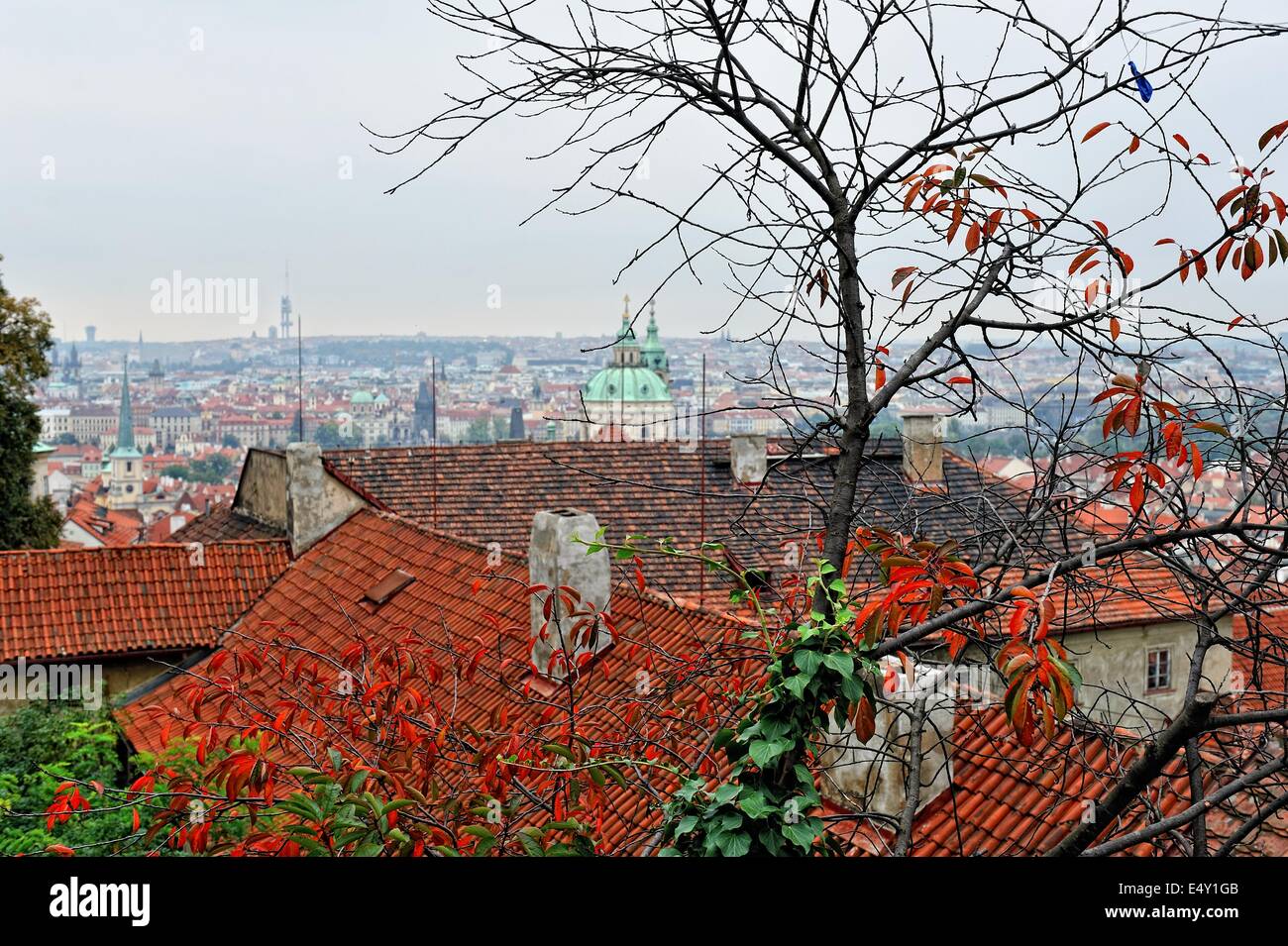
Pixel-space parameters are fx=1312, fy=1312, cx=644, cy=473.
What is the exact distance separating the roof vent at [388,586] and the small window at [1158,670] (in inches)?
388

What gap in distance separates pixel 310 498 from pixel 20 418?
578 inches

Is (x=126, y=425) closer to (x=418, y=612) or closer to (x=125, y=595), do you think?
(x=125, y=595)

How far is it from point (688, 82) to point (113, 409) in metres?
141

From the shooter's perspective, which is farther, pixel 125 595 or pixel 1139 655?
pixel 125 595

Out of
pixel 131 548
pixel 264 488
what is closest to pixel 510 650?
pixel 131 548

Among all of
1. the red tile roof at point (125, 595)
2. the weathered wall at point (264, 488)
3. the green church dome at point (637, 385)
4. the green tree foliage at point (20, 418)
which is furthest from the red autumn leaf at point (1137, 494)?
the green church dome at point (637, 385)

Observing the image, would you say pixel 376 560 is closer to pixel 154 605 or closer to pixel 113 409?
pixel 154 605

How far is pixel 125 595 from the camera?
1803 cm

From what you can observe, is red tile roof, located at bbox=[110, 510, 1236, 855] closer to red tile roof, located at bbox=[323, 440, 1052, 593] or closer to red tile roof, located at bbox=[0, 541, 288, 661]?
red tile roof, located at bbox=[0, 541, 288, 661]

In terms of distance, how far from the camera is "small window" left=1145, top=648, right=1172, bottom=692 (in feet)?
58.3

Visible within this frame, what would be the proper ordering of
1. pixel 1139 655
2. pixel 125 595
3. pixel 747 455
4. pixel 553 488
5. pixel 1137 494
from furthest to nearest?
pixel 747 455
pixel 553 488
pixel 125 595
pixel 1139 655
pixel 1137 494

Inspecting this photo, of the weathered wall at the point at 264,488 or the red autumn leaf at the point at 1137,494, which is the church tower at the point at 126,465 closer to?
the weathered wall at the point at 264,488

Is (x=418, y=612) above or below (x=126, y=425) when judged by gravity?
below
